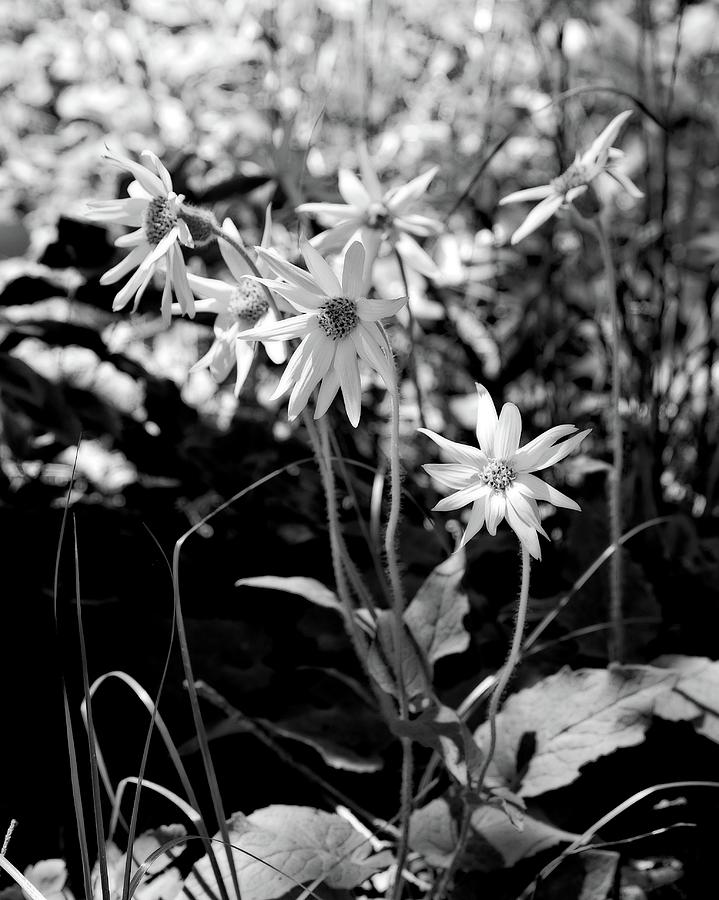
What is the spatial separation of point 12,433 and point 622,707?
4.78ft

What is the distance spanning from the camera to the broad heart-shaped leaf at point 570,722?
46.4 inches

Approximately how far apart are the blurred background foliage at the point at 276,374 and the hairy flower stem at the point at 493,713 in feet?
1.02

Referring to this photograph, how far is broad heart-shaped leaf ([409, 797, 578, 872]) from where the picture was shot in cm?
112

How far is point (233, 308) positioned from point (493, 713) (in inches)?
23.5

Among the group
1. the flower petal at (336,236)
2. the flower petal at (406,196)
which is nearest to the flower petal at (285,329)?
the flower petal at (336,236)

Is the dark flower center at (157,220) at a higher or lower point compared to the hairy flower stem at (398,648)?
higher

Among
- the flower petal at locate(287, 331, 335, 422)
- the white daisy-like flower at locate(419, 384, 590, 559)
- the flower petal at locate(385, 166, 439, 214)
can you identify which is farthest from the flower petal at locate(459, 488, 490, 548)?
the flower petal at locate(385, 166, 439, 214)

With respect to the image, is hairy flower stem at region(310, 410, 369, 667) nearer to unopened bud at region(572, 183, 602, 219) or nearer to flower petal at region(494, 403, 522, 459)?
flower petal at region(494, 403, 522, 459)

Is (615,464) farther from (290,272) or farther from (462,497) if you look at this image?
(290,272)

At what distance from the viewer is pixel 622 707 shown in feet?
3.95

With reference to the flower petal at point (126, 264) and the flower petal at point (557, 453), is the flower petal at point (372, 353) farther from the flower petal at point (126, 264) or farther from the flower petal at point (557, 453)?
the flower petal at point (126, 264)

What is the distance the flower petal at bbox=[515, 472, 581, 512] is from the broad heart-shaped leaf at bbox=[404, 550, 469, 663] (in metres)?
0.31

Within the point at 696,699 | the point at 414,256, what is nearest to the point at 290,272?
the point at 414,256

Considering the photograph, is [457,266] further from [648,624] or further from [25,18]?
[25,18]
